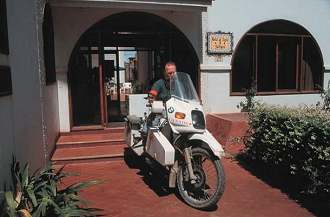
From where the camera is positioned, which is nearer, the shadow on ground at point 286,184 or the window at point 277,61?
the shadow on ground at point 286,184

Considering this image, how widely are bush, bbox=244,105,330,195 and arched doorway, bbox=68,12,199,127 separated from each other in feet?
11.6

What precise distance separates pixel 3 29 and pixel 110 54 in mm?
5660

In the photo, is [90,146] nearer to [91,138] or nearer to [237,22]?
[91,138]

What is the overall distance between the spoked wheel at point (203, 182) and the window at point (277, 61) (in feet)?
18.6

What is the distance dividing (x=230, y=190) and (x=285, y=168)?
944 mm

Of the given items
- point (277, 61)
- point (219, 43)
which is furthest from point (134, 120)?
point (277, 61)

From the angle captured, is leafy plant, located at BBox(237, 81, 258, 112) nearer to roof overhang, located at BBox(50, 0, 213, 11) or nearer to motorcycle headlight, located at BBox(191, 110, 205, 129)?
roof overhang, located at BBox(50, 0, 213, 11)

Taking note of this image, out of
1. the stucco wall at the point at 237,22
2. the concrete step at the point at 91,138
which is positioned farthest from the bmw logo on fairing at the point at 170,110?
the stucco wall at the point at 237,22

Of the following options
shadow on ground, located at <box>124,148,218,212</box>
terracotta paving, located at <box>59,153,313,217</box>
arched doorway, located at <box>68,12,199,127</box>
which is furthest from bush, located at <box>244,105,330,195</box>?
arched doorway, located at <box>68,12,199,127</box>

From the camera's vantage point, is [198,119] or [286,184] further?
[286,184]

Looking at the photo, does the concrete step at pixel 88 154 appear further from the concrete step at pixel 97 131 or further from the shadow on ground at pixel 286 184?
the shadow on ground at pixel 286 184

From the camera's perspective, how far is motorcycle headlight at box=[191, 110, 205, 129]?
4.70 meters

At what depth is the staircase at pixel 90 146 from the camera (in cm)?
716

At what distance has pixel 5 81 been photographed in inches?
145
